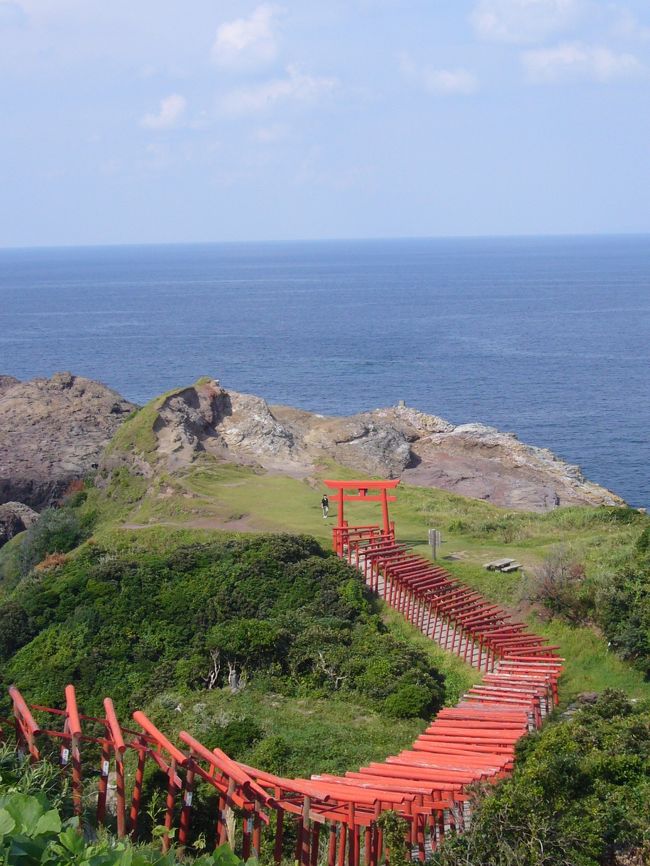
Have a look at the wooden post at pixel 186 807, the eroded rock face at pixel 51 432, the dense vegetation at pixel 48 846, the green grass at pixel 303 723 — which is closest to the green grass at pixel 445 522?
the green grass at pixel 303 723

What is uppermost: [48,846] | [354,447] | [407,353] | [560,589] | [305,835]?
[48,846]

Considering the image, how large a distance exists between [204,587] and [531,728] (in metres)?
10.5

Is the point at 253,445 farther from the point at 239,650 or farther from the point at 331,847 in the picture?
the point at 331,847

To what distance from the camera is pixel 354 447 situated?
49656 millimetres

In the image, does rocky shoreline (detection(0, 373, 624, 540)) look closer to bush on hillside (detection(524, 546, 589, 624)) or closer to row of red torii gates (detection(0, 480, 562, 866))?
bush on hillside (detection(524, 546, 589, 624))

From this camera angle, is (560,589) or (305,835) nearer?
(305,835)

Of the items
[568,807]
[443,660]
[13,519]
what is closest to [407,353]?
[13,519]

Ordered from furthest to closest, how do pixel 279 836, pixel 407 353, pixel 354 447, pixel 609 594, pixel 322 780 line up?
pixel 407 353, pixel 354 447, pixel 609 594, pixel 322 780, pixel 279 836

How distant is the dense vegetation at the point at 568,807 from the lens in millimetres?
11086

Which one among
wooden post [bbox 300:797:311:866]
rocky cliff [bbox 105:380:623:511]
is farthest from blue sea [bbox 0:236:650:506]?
wooden post [bbox 300:797:311:866]

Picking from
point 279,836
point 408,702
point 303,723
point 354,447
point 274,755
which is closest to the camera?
point 279,836

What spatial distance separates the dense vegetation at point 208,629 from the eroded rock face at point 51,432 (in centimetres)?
2137

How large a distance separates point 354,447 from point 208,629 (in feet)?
90.1

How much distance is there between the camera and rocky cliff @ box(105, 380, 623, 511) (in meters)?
40.7
